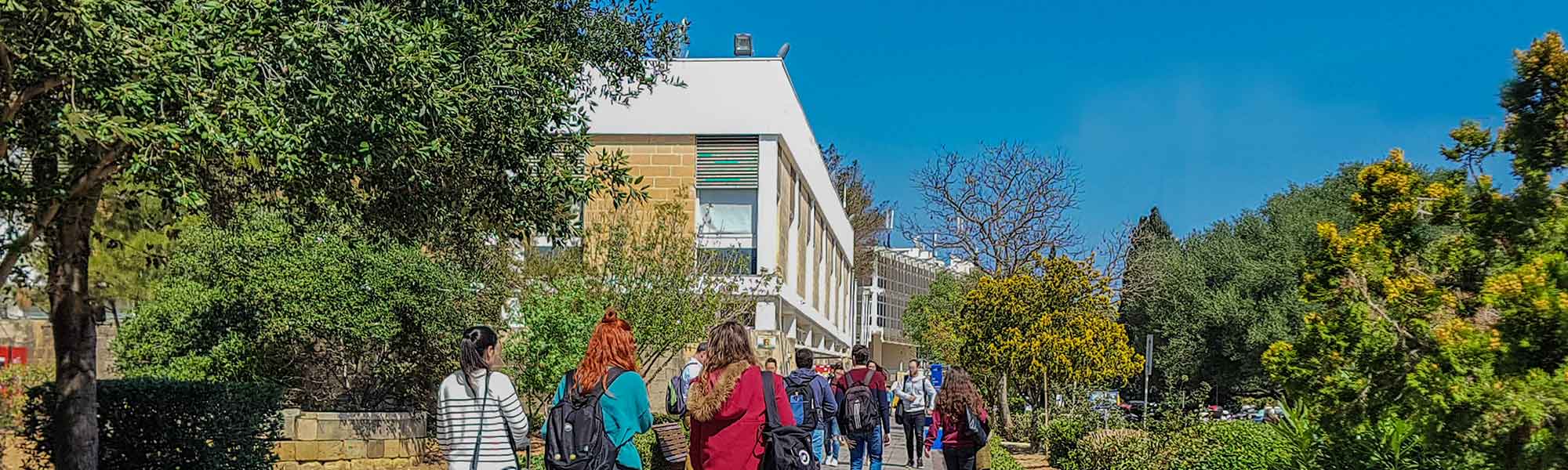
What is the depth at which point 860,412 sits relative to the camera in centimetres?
1432

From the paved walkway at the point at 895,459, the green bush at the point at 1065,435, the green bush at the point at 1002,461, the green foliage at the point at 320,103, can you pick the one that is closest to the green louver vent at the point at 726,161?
the paved walkway at the point at 895,459

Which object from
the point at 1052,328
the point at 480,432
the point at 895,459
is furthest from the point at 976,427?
the point at 1052,328

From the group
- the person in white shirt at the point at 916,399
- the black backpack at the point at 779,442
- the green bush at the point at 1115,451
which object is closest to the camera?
the black backpack at the point at 779,442

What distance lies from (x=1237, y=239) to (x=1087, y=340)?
54.0ft

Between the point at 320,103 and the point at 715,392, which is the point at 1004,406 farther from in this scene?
the point at 320,103

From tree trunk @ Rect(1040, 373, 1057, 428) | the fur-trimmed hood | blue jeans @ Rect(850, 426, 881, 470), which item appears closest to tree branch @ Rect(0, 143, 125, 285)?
the fur-trimmed hood

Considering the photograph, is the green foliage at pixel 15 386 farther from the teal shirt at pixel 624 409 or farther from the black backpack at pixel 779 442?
the black backpack at pixel 779 442

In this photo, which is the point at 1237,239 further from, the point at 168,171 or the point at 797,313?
the point at 168,171

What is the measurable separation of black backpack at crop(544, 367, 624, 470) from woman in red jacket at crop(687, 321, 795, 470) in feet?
2.35

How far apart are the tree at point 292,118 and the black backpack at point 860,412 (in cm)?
436

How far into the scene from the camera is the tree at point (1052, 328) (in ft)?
76.7

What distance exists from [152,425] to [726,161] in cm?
1942

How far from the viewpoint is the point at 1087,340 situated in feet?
76.4

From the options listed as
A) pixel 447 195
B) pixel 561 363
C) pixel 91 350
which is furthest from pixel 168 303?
pixel 447 195
